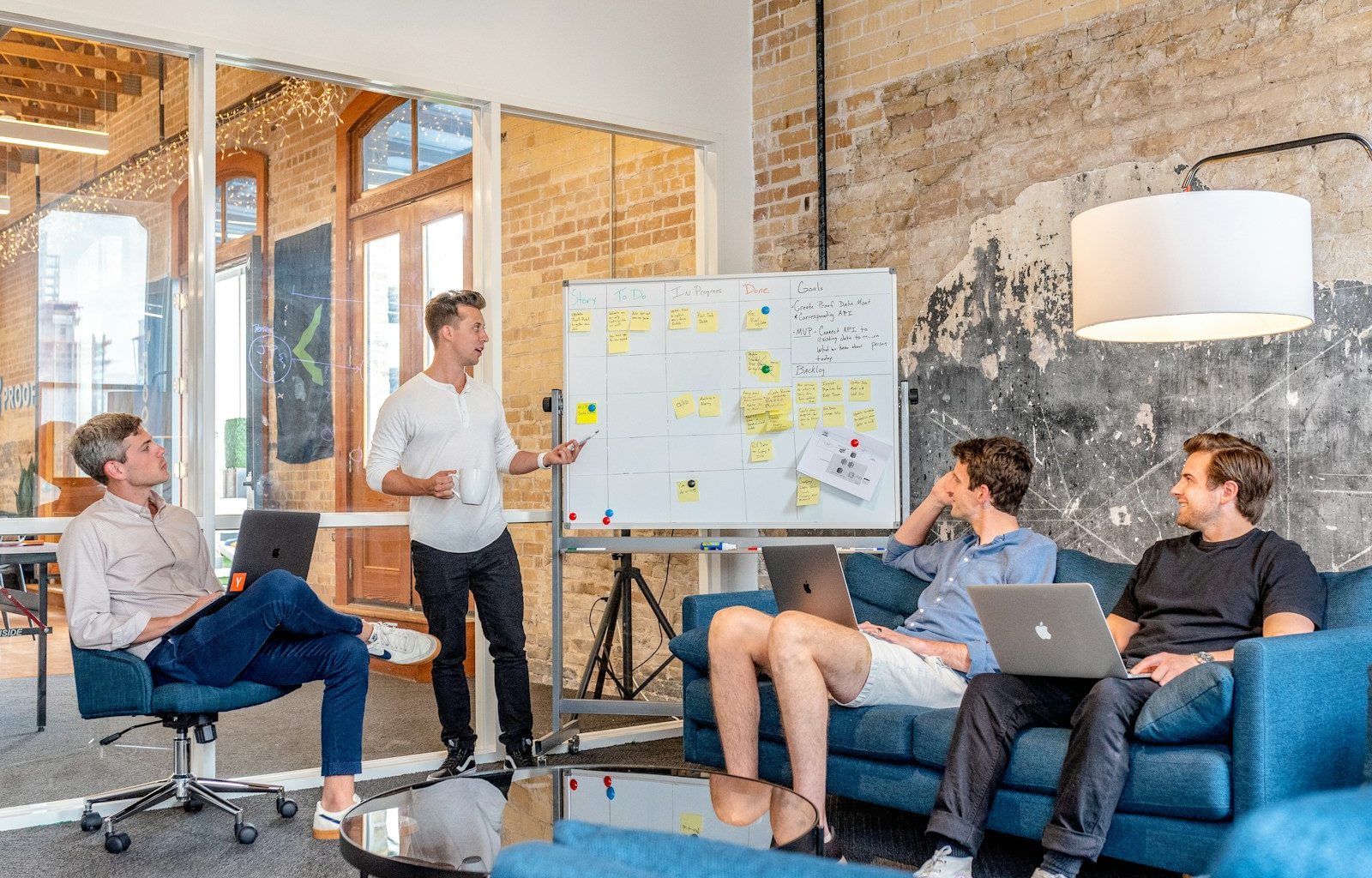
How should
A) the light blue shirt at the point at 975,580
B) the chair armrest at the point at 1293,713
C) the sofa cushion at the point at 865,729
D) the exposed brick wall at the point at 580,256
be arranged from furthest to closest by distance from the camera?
the exposed brick wall at the point at 580,256, the light blue shirt at the point at 975,580, the sofa cushion at the point at 865,729, the chair armrest at the point at 1293,713

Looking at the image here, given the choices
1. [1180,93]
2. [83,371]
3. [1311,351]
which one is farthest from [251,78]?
[1311,351]

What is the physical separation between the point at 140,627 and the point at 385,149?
217 cm

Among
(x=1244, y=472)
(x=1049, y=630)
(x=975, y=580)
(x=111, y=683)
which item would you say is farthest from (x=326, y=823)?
(x=1244, y=472)

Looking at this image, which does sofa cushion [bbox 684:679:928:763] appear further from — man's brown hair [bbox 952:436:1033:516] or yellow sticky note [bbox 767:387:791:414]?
yellow sticky note [bbox 767:387:791:414]

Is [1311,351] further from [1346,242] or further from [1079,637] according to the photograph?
[1079,637]

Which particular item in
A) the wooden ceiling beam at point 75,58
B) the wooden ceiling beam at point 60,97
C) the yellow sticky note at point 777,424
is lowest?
the yellow sticky note at point 777,424

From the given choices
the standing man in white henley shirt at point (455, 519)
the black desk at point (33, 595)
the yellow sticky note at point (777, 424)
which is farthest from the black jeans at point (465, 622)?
the black desk at point (33, 595)

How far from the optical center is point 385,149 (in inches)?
192

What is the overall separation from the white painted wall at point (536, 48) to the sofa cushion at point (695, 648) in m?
2.16

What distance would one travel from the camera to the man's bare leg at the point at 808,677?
3.25 m

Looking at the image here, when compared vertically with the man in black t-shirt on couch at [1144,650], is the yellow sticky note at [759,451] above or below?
above

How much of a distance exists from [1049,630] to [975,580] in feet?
2.01

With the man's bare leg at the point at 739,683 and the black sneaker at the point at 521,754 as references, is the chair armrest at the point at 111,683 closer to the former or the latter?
the black sneaker at the point at 521,754

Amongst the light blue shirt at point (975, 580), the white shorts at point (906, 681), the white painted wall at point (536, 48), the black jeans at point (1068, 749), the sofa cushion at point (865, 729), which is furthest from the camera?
the white painted wall at point (536, 48)
